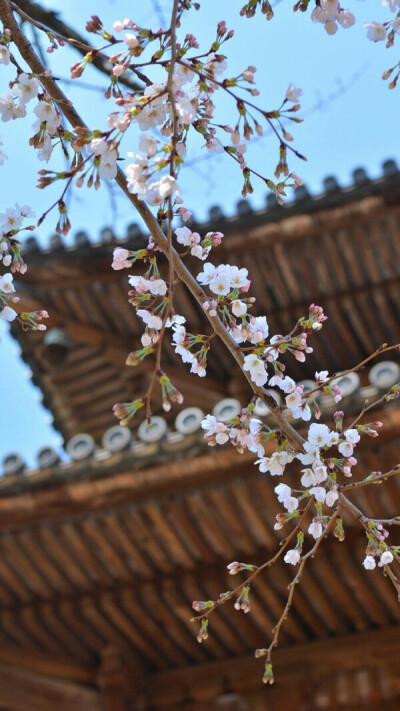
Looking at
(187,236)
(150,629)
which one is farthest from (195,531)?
(187,236)

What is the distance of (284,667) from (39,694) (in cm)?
134

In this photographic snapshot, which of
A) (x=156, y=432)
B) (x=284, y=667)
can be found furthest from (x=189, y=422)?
(x=284, y=667)

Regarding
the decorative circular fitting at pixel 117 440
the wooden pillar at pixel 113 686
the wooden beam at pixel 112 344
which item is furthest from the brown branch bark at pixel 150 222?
the wooden beam at pixel 112 344

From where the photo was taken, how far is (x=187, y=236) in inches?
77.2

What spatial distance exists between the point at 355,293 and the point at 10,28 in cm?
507

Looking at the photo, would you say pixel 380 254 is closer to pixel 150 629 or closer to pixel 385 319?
pixel 385 319

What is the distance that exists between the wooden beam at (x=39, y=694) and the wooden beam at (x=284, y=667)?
38 cm

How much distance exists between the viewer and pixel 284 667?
5.75 metres

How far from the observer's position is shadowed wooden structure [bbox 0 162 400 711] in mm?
5094

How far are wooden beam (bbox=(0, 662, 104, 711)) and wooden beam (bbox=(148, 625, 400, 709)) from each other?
38cm

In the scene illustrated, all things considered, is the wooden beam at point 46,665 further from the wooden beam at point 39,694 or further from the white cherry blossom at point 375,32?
the white cherry blossom at point 375,32

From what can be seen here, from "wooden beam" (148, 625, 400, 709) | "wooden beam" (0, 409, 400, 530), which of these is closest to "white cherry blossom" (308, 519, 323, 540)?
"wooden beam" (0, 409, 400, 530)

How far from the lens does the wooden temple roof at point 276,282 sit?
6430 mm

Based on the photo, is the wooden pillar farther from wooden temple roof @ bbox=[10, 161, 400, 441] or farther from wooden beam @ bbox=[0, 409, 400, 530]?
wooden temple roof @ bbox=[10, 161, 400, 441]
